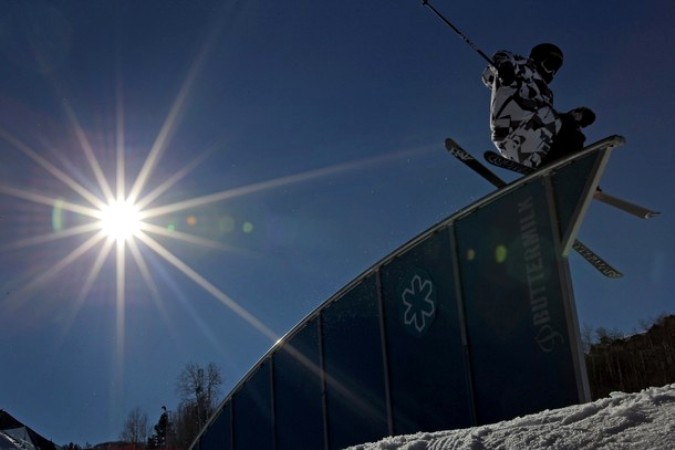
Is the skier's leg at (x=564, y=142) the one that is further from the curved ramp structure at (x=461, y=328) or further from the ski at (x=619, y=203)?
the curved ramp structure at (x=461, y=328)

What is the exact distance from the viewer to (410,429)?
11.1 m

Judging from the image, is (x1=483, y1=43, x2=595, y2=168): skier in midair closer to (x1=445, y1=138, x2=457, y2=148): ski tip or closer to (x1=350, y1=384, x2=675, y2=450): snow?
(x1=445, y1=138, x2=457, y2=148): ski tip

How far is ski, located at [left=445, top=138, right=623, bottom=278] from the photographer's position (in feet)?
33.7

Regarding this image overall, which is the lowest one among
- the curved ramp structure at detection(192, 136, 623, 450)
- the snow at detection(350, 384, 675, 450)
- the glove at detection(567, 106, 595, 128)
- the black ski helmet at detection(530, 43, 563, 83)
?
the snow at detection(350, 384, 675, 450)

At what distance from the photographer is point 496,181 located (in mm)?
10875

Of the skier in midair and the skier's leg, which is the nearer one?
the skier in midair

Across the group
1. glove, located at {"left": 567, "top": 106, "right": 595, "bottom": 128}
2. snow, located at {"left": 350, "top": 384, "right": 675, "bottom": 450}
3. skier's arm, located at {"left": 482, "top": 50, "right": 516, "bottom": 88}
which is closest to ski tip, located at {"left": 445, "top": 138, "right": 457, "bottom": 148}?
skier's arm, located at {"left": 482, "top": 50, "right": 516, "bottom": 88}

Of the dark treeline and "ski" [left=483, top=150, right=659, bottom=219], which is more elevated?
the dark treeline

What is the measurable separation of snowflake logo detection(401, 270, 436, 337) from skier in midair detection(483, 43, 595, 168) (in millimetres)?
2300

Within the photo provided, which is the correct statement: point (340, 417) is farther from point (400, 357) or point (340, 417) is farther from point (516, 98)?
point (516, 98)

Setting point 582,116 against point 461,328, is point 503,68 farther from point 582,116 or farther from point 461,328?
point 461,328

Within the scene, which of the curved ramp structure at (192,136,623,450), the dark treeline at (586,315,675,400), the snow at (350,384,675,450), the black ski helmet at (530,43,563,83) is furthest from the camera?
the dark treeline at (586,315,675,400)

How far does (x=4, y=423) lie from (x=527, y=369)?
3369 cm

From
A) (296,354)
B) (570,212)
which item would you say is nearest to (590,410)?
(570,212)
